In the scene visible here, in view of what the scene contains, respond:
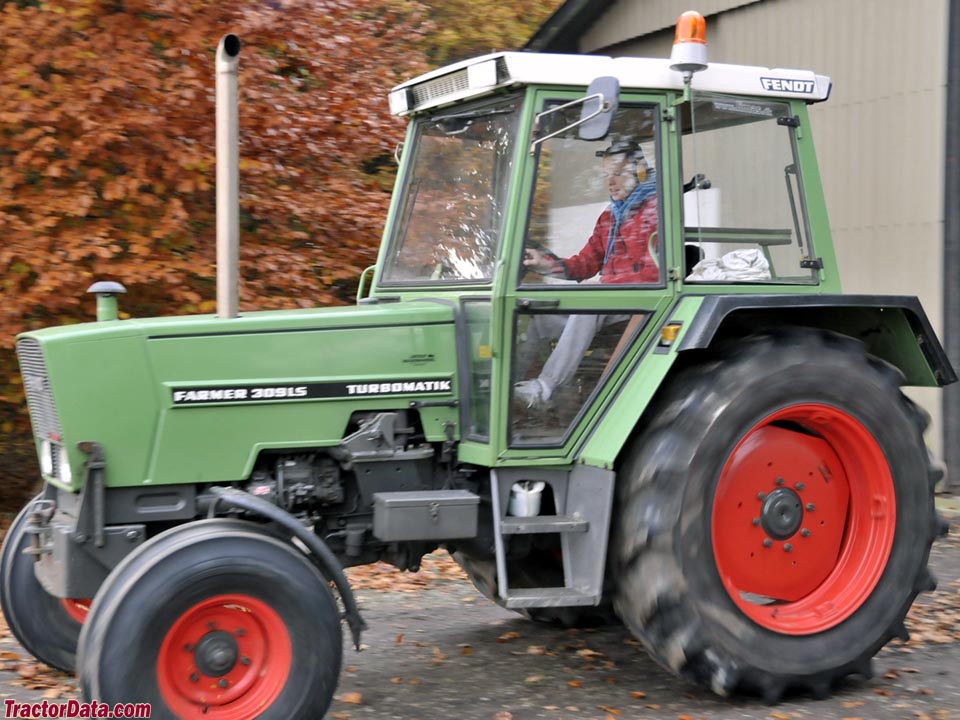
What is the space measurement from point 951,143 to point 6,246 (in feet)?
21.1

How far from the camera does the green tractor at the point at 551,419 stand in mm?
4285

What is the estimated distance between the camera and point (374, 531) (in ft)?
15.1

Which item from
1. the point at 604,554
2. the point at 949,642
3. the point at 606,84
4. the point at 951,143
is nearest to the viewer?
the point at 606,84

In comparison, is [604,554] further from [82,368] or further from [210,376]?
[82,368]

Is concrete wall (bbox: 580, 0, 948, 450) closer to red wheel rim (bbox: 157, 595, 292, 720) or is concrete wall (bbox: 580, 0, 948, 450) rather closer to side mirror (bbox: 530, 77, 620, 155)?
side mirror (bbox: 530, 77, 620, 155)

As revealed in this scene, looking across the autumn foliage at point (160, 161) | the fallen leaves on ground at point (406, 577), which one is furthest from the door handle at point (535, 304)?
the autumn foliage at point (160, 161)

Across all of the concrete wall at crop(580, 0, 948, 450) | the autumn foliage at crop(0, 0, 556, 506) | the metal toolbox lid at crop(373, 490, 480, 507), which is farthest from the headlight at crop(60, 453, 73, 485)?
the concrete wall at crop(580, 0, 948, 450)

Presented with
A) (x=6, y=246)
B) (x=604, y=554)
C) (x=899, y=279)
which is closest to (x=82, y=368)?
(x=604, y=554)

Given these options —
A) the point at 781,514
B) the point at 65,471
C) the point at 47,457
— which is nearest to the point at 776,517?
the point at 781,514

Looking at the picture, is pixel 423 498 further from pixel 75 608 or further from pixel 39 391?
pixel 75 608

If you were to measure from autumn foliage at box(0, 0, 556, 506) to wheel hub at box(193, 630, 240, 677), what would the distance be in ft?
12.5

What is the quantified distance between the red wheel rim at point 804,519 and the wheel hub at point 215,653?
1.90 m

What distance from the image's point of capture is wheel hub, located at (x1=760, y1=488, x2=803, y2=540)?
15.8ft

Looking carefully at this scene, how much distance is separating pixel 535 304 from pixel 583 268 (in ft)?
1.03
